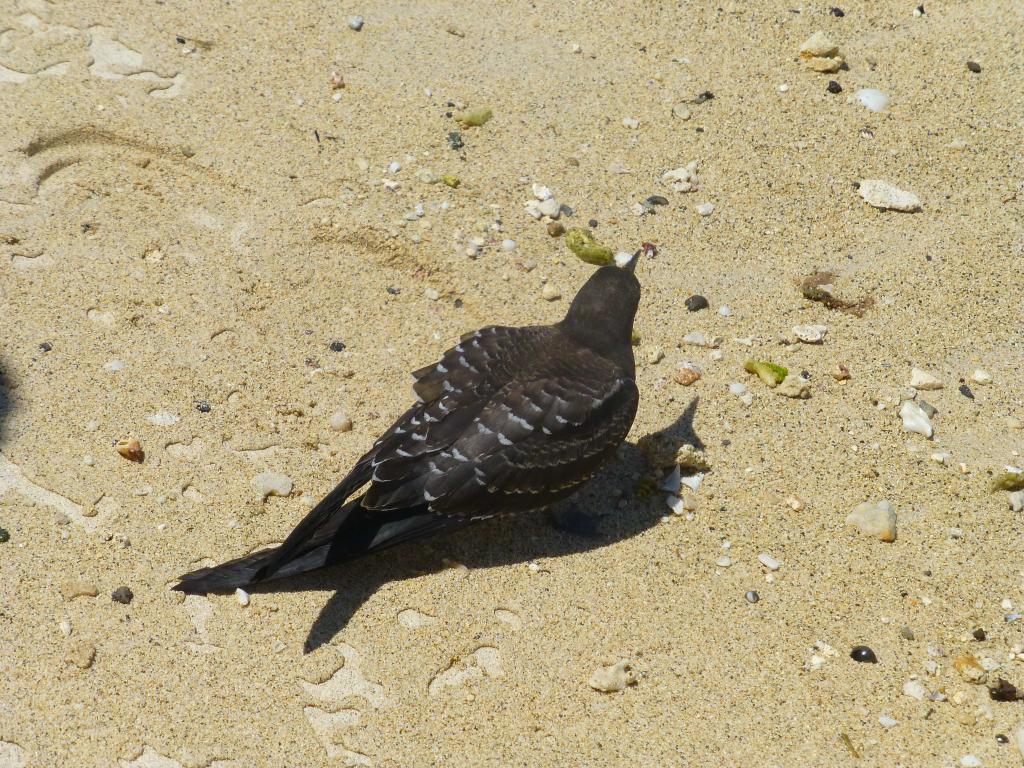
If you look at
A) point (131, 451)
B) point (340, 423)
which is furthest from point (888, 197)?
point (131, 451)

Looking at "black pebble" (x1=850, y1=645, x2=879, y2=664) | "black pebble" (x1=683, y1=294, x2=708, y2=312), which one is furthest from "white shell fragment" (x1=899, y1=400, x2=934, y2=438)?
"black pebble" (x1=850, y1=645, x2=879, y2=664)

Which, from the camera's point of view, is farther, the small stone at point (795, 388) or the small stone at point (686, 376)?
the small stone at point (686, 376)

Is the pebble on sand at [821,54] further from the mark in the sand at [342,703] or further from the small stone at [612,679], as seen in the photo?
the mark in the sand at [342,703]

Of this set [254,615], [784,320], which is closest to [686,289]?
[784,320]

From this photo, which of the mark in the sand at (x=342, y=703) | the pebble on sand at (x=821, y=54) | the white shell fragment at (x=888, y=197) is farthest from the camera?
the pebble on sand at (x=821, y=54)

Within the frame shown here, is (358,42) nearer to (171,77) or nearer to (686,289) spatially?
(171,77)

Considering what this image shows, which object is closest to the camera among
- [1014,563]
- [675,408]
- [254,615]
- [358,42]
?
[254,615]

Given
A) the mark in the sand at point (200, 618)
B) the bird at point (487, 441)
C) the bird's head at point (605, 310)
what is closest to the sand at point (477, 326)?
the mark in the sand at point (200, 618)
